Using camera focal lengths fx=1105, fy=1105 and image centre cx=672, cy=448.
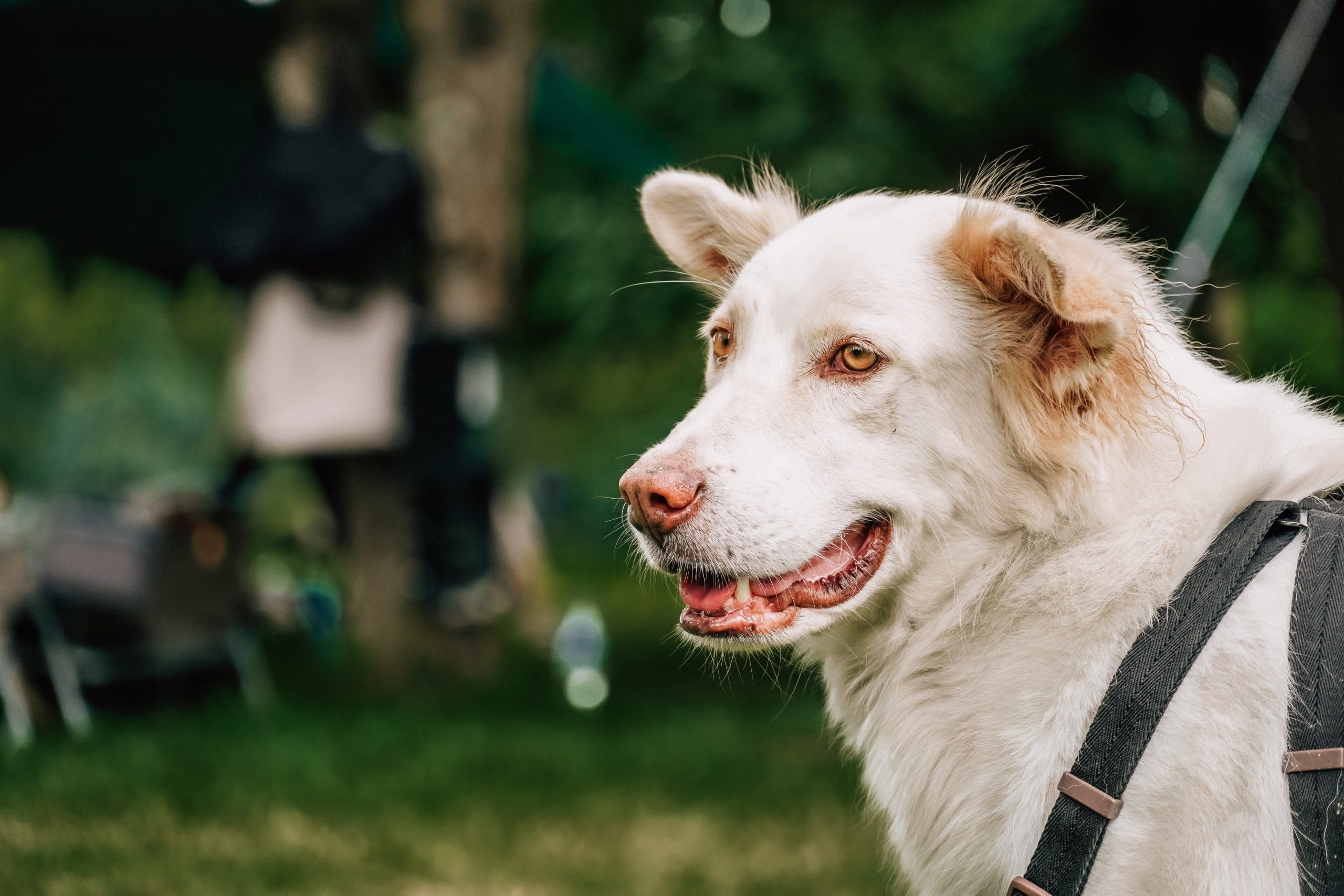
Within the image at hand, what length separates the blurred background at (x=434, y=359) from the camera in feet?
13.8

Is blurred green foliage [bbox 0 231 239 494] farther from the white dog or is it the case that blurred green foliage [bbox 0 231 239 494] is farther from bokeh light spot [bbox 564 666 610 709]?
the white dog

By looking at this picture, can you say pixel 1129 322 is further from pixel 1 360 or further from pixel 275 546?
pixel 1 360

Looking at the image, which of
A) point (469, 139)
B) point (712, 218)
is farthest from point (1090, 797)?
point (469, 139)

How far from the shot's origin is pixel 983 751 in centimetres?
181

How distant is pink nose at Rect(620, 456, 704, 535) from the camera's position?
73.3 inches

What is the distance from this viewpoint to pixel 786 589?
1946 mm

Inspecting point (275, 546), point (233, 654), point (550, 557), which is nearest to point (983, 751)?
point (233, 654)

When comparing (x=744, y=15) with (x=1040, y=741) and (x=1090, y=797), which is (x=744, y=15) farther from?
(x=1090, y=797)

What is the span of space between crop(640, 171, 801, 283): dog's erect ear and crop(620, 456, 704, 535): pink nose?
0.84 metres

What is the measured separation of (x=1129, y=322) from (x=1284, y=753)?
26.3 inches

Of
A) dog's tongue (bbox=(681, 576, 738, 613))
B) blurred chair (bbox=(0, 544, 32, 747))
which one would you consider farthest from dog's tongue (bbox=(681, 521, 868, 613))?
blurred chair (bbox=(0, 544, 32, 747))

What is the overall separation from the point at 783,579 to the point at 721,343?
1.98ft

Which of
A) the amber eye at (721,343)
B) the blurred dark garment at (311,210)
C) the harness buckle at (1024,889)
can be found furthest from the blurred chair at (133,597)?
Result: the harness buckle at (1024,889)

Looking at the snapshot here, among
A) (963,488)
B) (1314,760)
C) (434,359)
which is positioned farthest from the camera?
(434,359)
